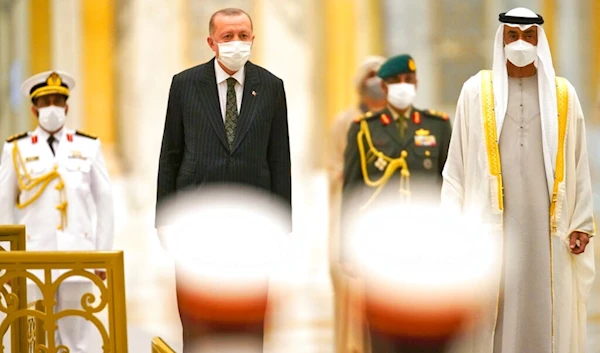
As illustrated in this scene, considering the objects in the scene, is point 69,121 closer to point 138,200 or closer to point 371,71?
point 138,200

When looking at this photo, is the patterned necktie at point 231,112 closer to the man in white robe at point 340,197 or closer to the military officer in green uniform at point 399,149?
the military officer in green uniform at point 399,149

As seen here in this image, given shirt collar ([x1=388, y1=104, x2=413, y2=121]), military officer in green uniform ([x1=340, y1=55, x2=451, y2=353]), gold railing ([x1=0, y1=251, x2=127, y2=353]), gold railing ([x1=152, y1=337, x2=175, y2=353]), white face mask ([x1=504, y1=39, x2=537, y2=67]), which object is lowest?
gold railing ([x1=152, y1=337, x2=175, y2=353])

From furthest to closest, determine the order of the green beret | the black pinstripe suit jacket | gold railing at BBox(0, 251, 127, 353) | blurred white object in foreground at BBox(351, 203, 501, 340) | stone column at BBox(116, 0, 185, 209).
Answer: stone column at BBox(116, 0, 185, 209)
the green beret
blurred white object in foreground at BBox(351, 203, 501, 340)
the black pinstripe suit jacket
gold railing at BBox(0, 251, 127, 353)

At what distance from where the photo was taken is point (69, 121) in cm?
1332

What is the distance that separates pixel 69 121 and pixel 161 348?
8922 millimetres

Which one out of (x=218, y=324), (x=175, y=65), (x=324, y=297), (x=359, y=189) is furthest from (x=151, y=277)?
(x=218, y=324)

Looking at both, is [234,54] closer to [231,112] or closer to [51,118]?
[231,112]

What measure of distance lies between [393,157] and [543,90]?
1322mm

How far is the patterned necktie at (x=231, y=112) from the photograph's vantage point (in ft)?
17.3

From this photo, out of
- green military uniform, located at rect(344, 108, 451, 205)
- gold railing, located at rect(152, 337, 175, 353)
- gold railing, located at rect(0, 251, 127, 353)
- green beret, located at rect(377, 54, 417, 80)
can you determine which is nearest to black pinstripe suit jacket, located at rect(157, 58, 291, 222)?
gold railing, located at rect(0, 251, 127, 353)

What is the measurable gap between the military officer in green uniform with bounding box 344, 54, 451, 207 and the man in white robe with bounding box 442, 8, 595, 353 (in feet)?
3.51

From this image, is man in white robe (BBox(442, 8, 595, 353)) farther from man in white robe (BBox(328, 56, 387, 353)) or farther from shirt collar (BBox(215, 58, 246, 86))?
man in white robe (BBox(328, 56, 387, 353))

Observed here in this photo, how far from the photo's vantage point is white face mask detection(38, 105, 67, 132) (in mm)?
6758

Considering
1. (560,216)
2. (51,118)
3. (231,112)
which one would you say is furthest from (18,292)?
(560,216)
